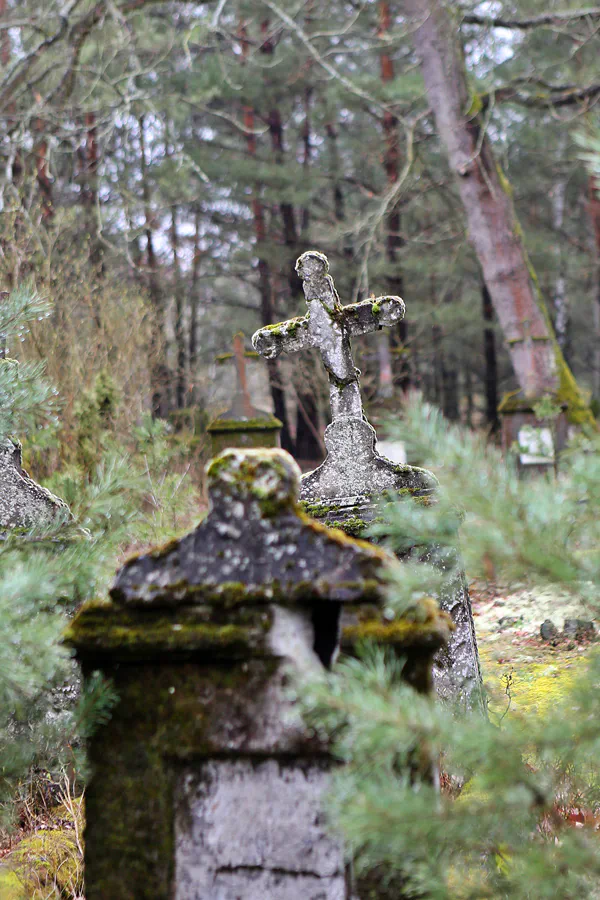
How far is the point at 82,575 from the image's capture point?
1.81 metres

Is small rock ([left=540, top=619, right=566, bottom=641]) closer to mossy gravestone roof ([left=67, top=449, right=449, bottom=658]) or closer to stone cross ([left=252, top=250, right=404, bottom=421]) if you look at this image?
stone cross ([left=252, top=250, right=404, bottom=421])

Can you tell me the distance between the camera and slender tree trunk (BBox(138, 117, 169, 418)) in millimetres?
10680

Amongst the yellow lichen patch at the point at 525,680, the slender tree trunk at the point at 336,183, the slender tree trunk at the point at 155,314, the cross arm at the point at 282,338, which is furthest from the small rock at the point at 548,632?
the slender tree trunk at the point at 336,183

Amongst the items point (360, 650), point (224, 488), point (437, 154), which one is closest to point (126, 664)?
point (224, 488)

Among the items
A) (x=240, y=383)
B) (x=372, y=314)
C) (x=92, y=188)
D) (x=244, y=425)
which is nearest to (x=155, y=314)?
(x=240, y=383)

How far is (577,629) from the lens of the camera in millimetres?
5320

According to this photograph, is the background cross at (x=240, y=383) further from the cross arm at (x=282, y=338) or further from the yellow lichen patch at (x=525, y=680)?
the cross arm at (x=282, y=338)

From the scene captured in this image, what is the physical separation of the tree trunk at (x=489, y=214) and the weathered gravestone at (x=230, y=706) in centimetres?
943

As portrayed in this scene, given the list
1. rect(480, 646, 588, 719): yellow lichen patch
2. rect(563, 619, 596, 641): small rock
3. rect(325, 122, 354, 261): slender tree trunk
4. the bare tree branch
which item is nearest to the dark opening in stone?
rect(480, 646, 588, 719): yellow lichen patch

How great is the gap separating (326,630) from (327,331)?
2522mm

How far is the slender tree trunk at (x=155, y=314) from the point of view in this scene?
10.7 metres

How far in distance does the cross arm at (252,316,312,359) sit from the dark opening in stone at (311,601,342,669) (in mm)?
2411

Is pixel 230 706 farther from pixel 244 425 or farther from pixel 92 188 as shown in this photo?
pixel 92 188

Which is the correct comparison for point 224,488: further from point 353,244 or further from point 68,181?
point 353,244
